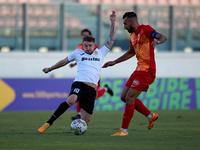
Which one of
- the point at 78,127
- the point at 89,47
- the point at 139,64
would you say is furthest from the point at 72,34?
the point at 78,127

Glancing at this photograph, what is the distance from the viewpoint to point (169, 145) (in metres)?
5.06

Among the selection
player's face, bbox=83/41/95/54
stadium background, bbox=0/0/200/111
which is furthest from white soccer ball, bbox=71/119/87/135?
stadium background, bbox=0/0/200/111

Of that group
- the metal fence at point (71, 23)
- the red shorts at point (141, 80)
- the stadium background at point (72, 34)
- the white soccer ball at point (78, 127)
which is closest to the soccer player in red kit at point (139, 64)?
the red shorts at point (141, 80)

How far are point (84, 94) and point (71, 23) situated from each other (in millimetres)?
11050

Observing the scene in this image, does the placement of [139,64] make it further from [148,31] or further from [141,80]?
[148,31]

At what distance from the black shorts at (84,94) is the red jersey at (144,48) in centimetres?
89

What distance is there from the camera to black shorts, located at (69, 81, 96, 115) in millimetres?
6438

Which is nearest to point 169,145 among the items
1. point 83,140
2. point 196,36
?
point 83,140

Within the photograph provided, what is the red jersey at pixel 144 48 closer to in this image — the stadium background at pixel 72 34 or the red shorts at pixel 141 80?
the red shorts at pixel 141 80

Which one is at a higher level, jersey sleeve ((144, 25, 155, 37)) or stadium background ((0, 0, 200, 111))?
jersey sleeve ((144, 25, 155, 37))

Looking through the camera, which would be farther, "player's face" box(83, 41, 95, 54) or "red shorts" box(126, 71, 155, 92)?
"player's face" box(83, 41, 95, 54)

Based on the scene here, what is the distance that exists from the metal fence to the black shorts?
10595mm

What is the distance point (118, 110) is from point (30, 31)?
19.2ft

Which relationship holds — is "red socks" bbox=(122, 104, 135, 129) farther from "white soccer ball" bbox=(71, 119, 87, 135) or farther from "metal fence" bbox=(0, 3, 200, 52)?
"metal fence" bbox=(0, 3, 200, 52)
